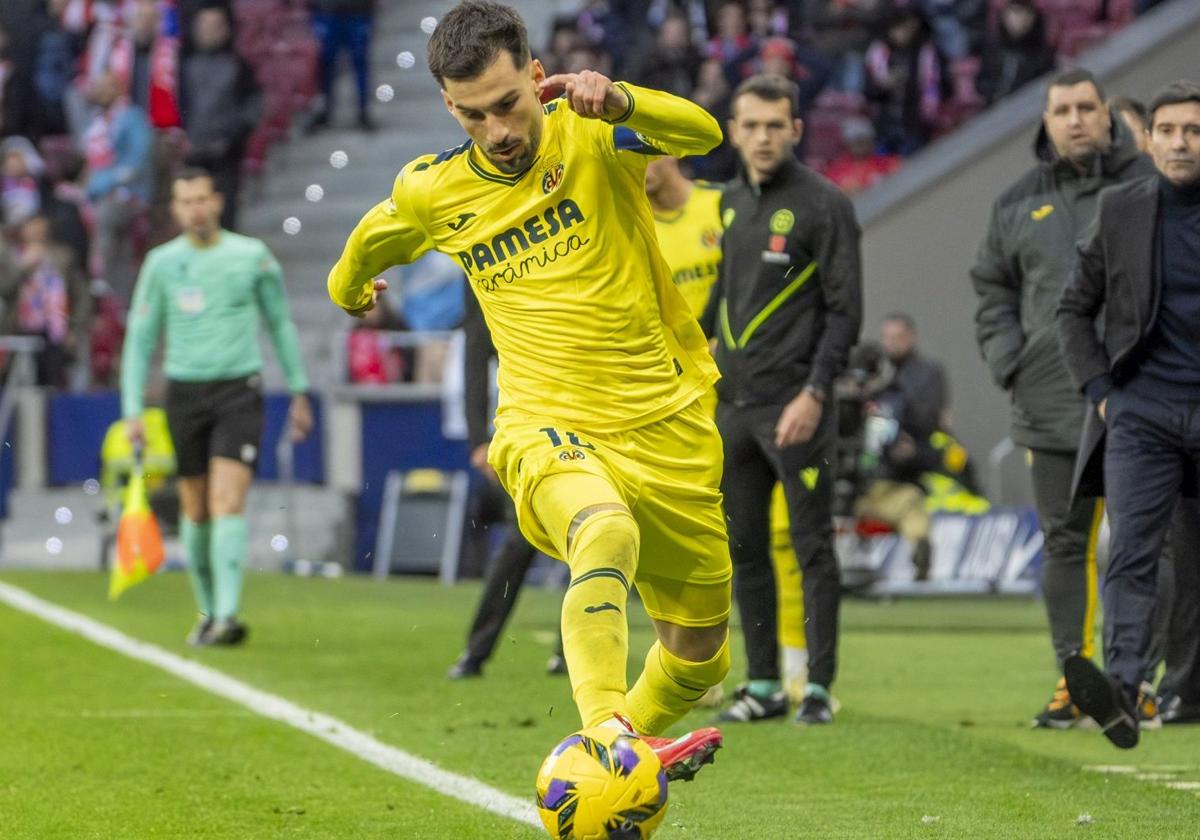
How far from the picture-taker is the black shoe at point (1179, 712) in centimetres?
914

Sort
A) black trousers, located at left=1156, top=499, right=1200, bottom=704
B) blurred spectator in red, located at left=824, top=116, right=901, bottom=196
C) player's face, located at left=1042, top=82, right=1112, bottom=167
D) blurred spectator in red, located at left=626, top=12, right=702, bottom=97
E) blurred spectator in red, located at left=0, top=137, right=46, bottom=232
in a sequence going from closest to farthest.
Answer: player's face, located at left=1042, top=82, right=1112, bottom=167
black trousers, located at left=1156, top=499, right=1200, bottom=704
blurred spectator in red, located at left=626, top=12, right=702, bottom=97
blurred spectator in red, located at left=824, top=116, right=901, bottom=196
blurred spectator in red, located at left=0, top=137, right=46, bottom=232

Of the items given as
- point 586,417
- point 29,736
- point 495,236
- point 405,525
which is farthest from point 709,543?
point 405,525

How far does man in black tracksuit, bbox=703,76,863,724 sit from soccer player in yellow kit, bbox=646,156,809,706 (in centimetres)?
37

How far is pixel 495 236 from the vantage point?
6.33m

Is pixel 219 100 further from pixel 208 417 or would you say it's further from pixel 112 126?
pixel 208 417

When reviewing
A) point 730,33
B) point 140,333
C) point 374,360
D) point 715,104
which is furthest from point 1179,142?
point 730,33

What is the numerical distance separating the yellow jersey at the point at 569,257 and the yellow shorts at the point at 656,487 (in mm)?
61

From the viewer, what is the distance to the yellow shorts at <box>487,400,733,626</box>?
20.0 feet

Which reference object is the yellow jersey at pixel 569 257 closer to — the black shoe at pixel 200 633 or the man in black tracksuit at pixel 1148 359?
the man in black tracksuit at pixel 1148 359

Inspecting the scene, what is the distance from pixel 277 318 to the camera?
12.8 m

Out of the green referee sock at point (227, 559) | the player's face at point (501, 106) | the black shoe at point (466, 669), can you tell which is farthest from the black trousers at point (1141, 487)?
the green referee sock at point (227, 559)

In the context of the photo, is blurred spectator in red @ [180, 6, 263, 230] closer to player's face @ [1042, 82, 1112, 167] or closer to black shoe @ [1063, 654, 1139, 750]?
player's face @ [1042, 82, 1112, 167]

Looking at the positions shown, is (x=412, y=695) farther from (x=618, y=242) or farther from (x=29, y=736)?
(x=618, y=242)

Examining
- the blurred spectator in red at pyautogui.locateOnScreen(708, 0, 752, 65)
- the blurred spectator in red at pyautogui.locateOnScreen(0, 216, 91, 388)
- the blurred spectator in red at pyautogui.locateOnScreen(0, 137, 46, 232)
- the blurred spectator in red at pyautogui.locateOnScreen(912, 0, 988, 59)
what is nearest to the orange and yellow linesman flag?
the blurred spectator in red at pyautogui.locateOnScreen(0, 216, 91, 388)
